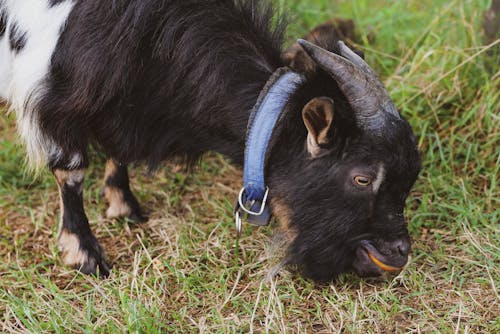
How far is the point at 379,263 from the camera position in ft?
11.0

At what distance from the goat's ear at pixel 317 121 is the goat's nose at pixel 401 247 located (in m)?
0.59

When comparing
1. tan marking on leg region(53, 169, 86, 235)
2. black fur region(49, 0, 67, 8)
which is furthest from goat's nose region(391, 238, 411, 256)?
black fur region(49, 0, 67, 8)

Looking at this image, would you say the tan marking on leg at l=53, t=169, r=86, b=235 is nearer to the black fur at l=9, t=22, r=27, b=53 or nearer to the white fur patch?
the white fur patch

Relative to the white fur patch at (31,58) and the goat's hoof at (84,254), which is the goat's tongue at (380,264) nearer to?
the goat's hoof at (84,254)

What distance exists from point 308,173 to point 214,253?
0.88 m

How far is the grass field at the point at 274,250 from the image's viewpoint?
333cm

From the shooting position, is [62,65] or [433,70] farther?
[433,70]

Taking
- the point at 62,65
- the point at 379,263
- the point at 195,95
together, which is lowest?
the point at 379,263

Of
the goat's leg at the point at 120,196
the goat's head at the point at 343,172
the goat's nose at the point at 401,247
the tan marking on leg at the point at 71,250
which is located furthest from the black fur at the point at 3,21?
the goat's nose at the point at 401,247

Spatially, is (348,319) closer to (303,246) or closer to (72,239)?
(303,246)

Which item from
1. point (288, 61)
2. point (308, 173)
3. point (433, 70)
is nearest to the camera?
point (308, 173)

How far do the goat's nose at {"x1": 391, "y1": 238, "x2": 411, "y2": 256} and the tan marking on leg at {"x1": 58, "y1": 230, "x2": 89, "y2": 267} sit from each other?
5.33 feet

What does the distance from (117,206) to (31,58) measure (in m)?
1.13

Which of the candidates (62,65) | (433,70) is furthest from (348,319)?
(433,70)
